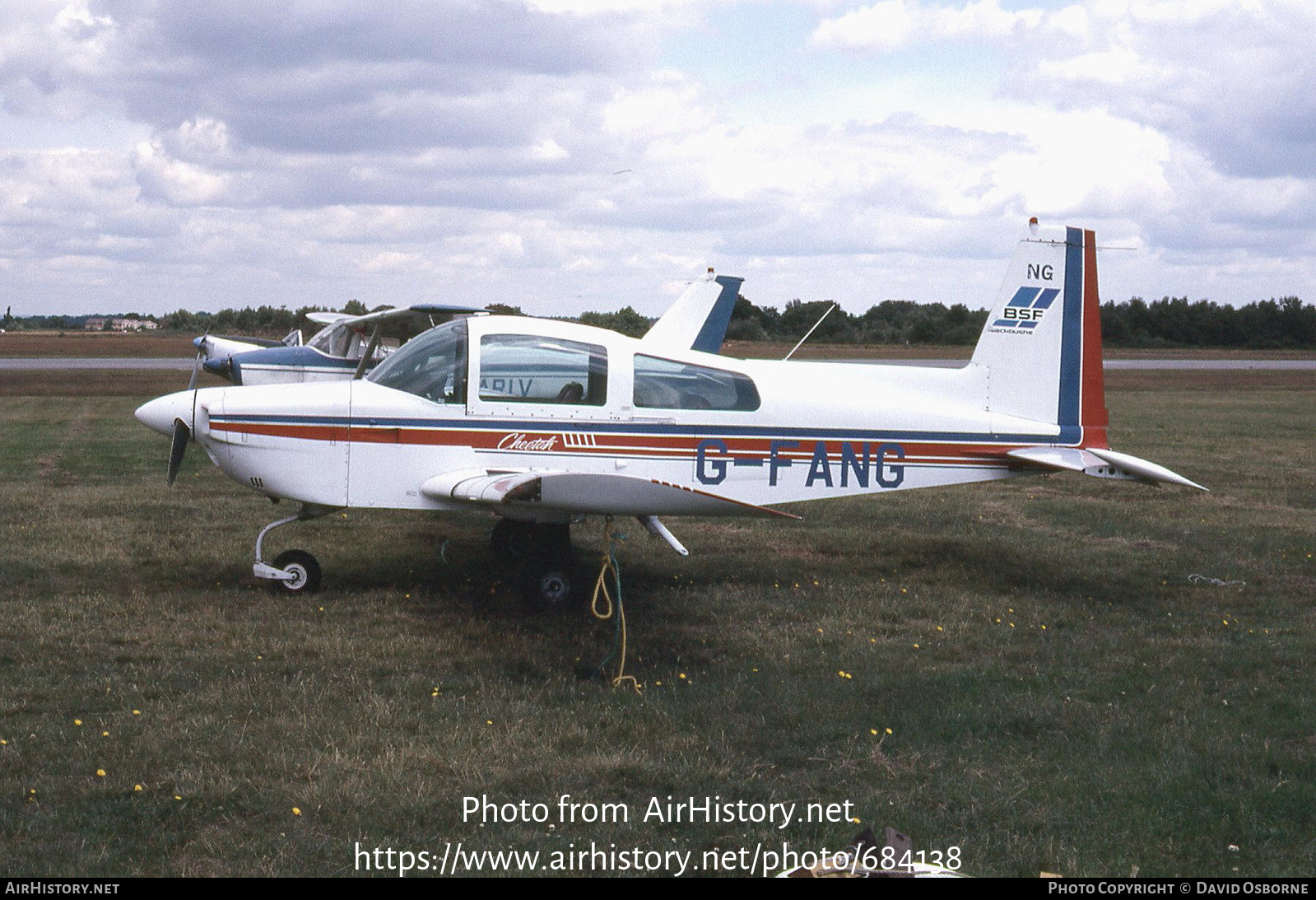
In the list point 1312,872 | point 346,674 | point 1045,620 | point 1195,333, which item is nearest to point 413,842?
point 346,674

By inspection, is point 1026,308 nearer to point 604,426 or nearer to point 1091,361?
point 1091,361

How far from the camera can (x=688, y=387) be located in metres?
7.82

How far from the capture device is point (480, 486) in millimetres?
6961

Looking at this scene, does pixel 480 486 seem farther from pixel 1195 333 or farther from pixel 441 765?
pixel 1195 333

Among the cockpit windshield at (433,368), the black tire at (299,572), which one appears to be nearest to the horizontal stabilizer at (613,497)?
the cockpit windshield at (433,368)

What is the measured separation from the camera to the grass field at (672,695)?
409cm

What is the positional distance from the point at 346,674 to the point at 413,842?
2.07 metres

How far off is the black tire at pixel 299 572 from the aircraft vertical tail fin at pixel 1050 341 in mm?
5270

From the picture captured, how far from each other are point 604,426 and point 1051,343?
3.69 meters

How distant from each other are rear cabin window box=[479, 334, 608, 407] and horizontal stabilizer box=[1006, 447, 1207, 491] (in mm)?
3279

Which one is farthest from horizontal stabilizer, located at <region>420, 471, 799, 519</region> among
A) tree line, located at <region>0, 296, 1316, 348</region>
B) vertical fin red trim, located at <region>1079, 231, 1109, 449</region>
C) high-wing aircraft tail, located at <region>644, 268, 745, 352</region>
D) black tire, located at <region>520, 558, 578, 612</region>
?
tree line, located at <region>0, 296, 1316, 348</region>

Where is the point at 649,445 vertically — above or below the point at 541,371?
below

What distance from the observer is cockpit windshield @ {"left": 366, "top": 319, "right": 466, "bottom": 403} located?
7.52 meters

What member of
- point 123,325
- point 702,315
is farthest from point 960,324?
point 123,325
